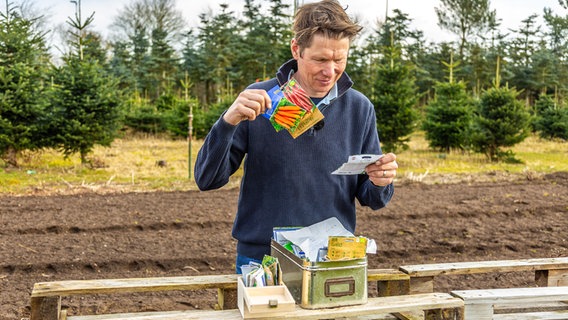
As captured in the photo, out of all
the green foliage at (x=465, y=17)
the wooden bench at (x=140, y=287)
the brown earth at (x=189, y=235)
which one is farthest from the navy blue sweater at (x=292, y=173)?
the green foliage at (x=465, y=17)

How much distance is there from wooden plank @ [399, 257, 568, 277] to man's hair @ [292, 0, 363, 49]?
125cm

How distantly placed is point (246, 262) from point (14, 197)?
718 centimetres

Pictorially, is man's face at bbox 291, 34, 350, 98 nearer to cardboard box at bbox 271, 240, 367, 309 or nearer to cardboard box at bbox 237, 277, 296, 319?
cardboard box at bbox 271, 240, 367, 309

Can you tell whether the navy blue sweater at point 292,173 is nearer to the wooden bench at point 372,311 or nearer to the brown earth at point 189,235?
the wooden bench at point 372,311

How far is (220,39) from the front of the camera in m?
28.1

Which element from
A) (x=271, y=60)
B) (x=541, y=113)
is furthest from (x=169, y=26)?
(x=541, y=113)

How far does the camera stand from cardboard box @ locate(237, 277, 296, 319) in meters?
1.83

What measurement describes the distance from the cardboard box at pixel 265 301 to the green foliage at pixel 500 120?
11.9 meters

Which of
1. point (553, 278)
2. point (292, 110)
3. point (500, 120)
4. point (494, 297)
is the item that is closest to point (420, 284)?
point (494, 297)

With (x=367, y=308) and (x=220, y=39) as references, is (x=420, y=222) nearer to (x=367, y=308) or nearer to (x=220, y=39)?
(x=367, y=308)

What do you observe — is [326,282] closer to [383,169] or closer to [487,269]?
[383,169]

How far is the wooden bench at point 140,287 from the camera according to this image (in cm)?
231

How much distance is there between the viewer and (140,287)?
2.41 m

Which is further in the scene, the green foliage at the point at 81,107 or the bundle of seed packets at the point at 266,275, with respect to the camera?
the green foliage at the point at 81,107
